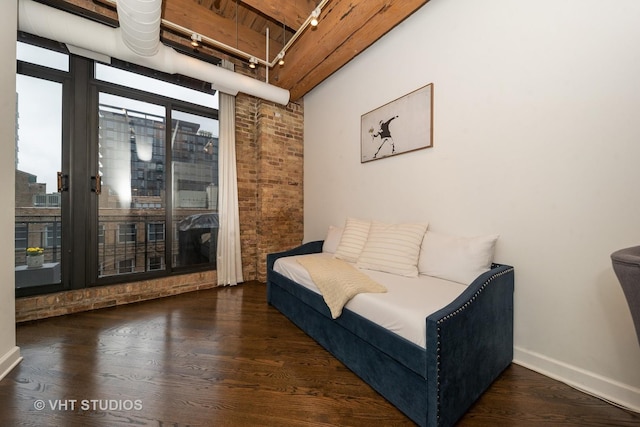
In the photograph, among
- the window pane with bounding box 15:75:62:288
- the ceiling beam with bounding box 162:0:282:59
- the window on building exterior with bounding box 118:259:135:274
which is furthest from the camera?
the window on building exterior with bounding box 118:259:135:274

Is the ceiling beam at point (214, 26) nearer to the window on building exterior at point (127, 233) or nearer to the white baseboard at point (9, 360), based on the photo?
the window on building exterior at point (127, 233)

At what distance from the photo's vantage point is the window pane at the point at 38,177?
2316 millimetres

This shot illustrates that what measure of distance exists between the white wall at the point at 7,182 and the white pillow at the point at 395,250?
261 centimetres

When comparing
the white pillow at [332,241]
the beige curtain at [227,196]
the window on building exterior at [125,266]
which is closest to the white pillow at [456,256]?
the white pillow at [332,241]

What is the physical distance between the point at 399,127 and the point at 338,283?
1.71 m

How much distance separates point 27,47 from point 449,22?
3.96m

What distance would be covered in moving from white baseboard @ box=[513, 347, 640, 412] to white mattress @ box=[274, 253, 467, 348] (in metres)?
0.64

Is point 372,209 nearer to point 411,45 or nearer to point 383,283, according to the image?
point 383,283

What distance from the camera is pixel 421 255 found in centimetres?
204

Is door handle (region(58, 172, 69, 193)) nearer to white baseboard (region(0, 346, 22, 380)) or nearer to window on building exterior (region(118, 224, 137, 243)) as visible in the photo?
window on building exterior (region(118, 224, 137, 243))

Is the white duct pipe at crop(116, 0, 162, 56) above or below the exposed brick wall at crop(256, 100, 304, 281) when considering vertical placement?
above

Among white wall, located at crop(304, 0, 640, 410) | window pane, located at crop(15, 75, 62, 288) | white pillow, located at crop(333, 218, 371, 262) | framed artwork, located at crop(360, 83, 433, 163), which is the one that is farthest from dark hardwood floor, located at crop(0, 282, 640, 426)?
framed artwork, located at crop(360, 83, 433, 163)

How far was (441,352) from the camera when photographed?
109 centimetres

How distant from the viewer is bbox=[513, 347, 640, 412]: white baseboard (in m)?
1.29
